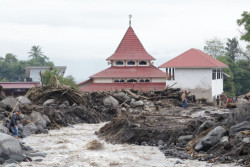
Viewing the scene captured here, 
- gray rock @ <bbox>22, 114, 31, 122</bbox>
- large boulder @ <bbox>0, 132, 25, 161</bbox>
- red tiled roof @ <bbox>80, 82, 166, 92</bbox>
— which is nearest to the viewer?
large boulder @ <bbox>0, 132, 25, 161</bbox>

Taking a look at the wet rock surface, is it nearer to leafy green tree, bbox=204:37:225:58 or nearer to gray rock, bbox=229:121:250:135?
gray rock, bbox=229:121:250:135

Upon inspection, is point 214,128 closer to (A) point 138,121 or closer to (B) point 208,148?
(B) point 208,148

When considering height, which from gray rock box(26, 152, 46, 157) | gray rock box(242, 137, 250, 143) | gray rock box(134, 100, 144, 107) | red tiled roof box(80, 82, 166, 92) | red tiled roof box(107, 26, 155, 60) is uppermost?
red tiled roof box(107, 26, 155, 60)

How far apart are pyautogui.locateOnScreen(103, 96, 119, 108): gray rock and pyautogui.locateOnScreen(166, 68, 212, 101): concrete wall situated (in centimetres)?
1181

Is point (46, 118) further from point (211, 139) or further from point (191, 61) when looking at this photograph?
point (191, 61)

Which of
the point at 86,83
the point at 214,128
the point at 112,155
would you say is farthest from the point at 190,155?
the point at 86,83

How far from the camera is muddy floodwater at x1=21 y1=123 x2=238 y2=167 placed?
1512 cm

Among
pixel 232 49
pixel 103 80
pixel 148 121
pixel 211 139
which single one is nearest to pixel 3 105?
pixel 148 121

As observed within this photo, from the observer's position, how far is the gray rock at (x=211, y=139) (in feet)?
52.5

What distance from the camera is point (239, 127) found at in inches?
647

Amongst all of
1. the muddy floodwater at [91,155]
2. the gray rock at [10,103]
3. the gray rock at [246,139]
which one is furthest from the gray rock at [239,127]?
the gray rock at [10,103]

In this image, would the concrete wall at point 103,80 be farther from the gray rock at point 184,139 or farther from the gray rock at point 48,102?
the gray rock at point 184,139

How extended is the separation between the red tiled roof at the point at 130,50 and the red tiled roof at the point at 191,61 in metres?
4.47

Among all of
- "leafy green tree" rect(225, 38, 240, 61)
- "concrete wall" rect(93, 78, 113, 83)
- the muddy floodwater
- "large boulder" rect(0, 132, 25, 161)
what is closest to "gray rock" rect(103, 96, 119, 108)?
the muddy floodwater
